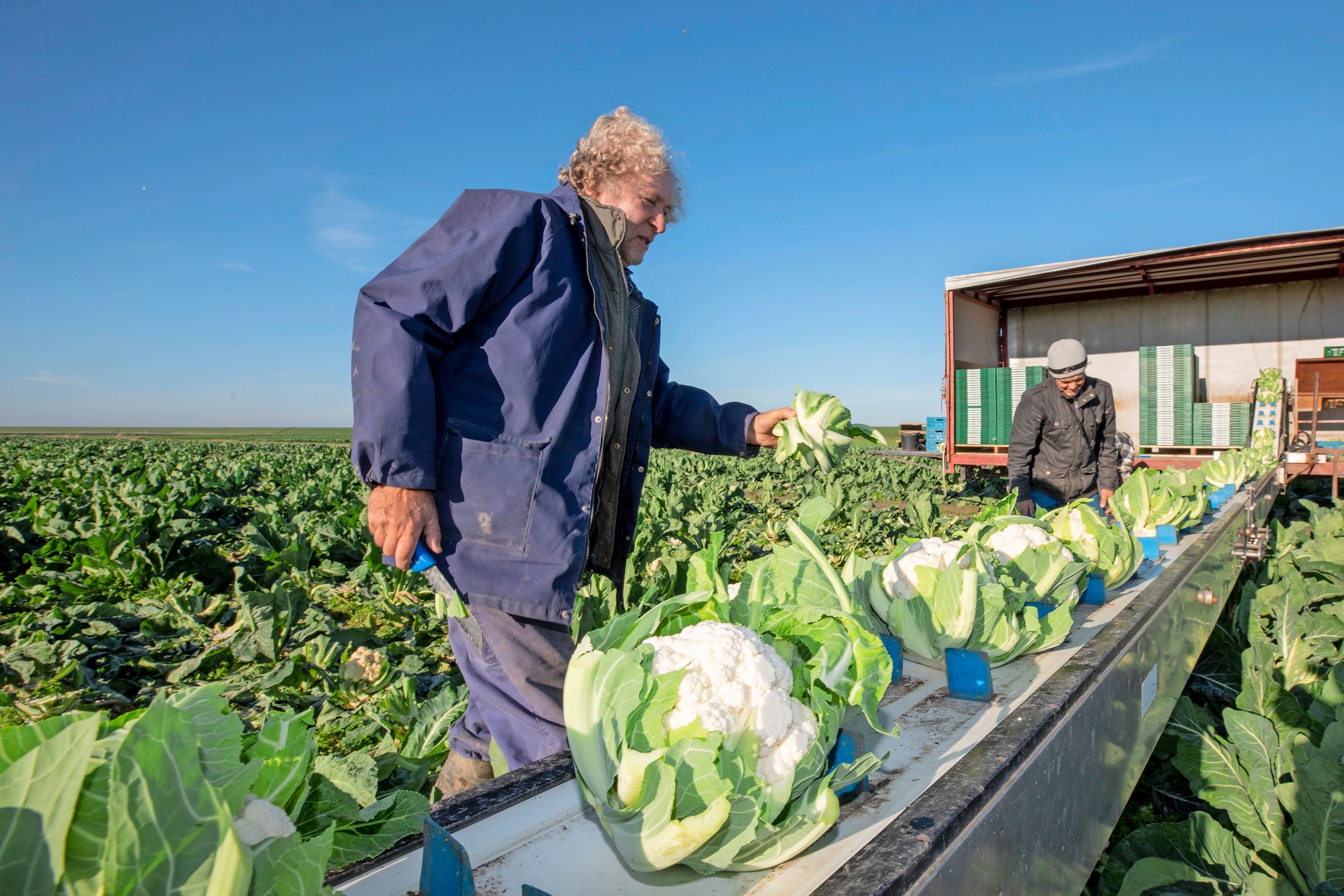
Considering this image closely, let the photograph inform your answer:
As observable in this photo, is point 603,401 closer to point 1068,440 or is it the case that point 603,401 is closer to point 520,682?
point 520,682

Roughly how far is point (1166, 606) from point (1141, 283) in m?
8.28

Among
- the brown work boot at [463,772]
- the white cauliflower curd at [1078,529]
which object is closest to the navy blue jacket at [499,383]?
the brown work boot at [463,772]

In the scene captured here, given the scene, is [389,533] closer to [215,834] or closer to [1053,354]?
[215,834]

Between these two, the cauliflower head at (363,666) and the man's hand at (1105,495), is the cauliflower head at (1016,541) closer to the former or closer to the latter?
the man's hand at (1105,495)

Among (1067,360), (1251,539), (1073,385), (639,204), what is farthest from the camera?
(1073,385)

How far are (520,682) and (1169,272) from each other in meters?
9.11

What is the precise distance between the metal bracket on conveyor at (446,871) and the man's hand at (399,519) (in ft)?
3.29

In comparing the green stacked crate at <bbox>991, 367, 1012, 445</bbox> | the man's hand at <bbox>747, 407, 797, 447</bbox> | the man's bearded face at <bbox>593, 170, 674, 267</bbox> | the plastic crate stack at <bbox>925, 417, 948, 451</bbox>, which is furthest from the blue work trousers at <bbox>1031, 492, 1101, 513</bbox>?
the plastic crate stack at <bbox>925, 417, 948, 451</bbox>

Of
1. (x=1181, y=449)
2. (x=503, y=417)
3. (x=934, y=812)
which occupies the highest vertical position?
(x=503, y=417)

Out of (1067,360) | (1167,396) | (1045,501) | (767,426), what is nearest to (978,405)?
(1167,396)

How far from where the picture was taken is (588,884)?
0.96 meters

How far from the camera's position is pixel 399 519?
179cm

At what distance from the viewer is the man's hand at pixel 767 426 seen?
7.85 ft

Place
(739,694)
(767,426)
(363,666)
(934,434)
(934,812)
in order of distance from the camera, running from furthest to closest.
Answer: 1. (934,434)
2. (363,666)
3. (767,426)
4. (739,694)
5. (934,812)
